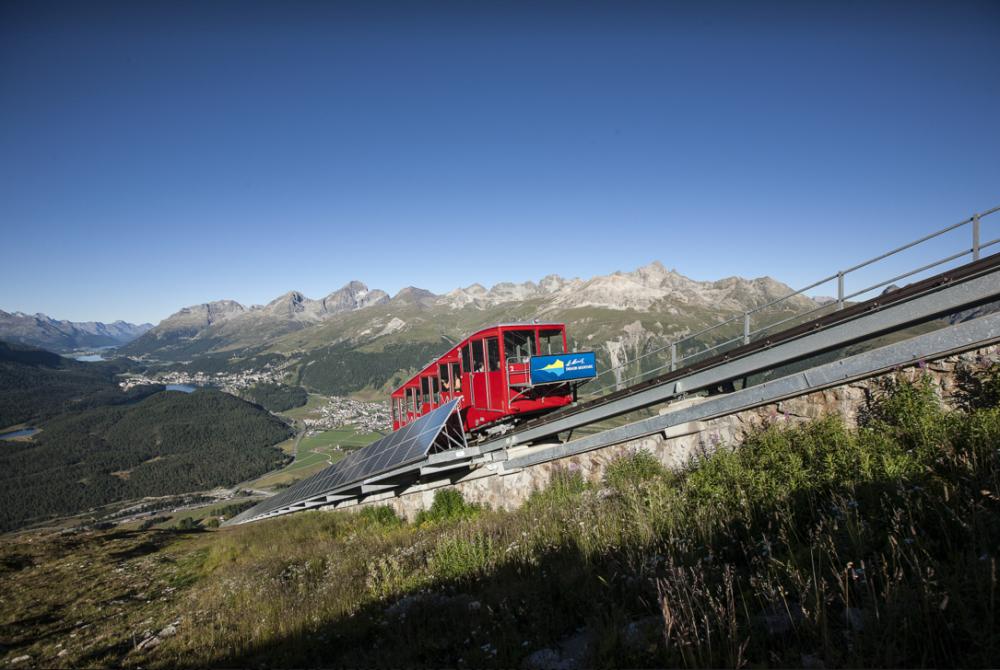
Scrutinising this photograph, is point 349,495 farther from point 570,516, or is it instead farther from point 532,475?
point 570,516

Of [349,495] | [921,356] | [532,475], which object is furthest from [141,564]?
[921,356]

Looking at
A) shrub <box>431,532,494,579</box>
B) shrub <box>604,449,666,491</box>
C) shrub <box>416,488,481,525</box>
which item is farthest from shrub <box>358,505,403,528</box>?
shrub <box>604,449,666,491</box>

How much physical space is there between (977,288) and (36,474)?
272 m

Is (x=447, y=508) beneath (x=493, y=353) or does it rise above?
beneath

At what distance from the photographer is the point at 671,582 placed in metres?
4.12

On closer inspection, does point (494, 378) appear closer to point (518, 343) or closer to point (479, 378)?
point (479, 378)

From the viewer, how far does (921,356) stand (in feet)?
21.7

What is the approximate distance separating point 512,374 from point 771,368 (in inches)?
315

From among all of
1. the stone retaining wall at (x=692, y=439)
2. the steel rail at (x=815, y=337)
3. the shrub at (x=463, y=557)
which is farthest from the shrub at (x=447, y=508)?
the shrub at (x=463, y=557)

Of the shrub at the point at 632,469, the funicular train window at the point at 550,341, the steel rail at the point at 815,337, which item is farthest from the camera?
the funicular train window at the point at 550,341

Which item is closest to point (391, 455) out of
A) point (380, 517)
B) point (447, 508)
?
point (447, 508)

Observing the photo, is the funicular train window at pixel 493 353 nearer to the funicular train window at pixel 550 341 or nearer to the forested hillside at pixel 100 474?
the funicular train window at pixel 550 341

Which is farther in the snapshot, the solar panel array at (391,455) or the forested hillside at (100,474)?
the forested hillside at (100,474)

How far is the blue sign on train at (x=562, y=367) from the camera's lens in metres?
14.4
